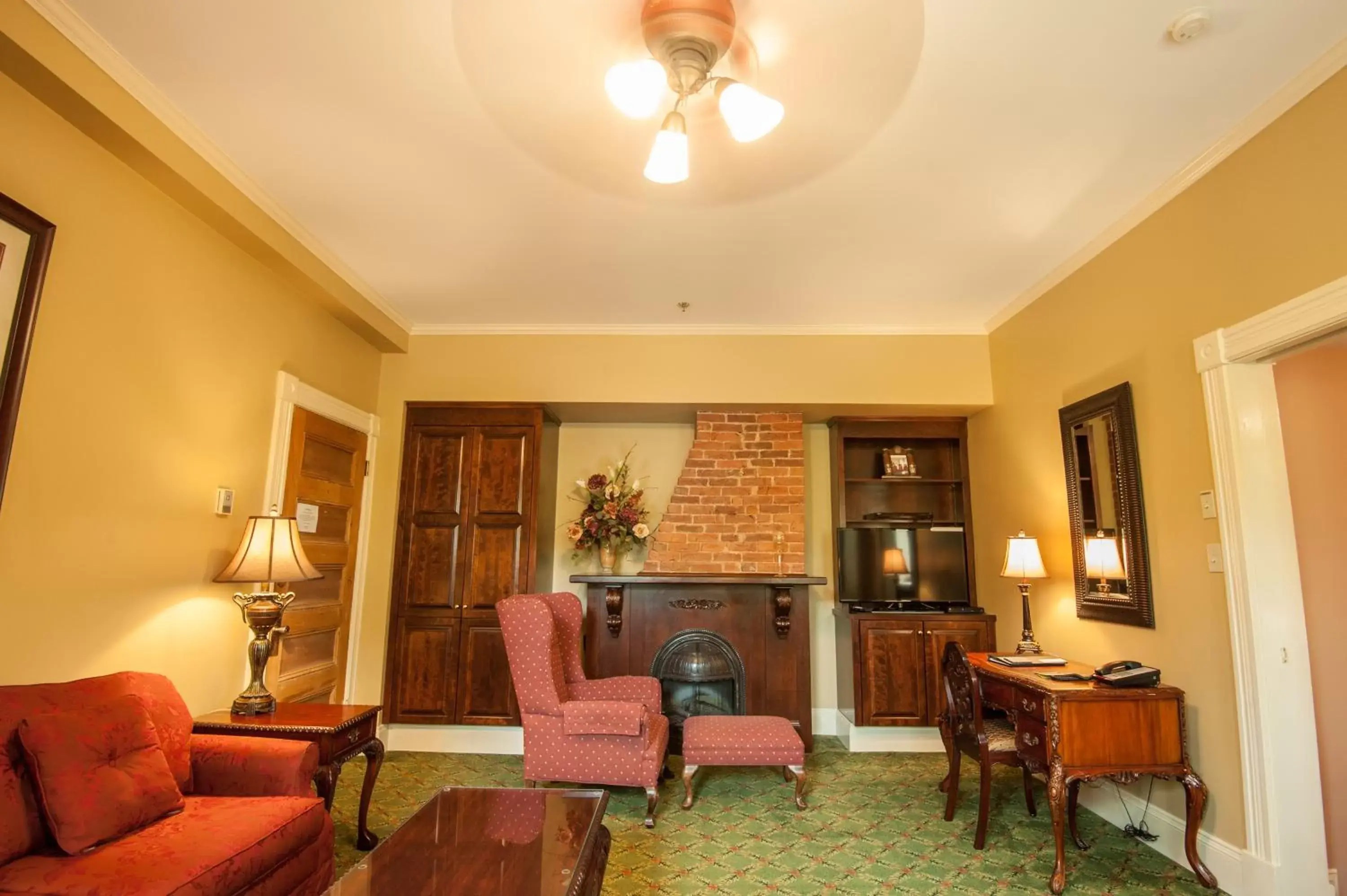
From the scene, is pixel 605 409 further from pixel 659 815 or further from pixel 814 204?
pixel 659 815

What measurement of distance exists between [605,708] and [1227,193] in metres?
3.46

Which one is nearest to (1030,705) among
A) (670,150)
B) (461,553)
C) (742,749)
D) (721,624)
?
(742,749)

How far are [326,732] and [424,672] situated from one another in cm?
195

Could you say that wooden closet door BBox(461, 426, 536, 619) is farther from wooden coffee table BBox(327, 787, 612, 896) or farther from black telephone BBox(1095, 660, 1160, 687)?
black telephone BBox(1095, 660, 1160, 687)

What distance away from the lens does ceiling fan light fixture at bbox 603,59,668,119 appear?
5.99 feet

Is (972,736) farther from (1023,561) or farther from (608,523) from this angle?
(608,523)

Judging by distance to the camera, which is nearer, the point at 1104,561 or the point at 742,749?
the point at 1104,561

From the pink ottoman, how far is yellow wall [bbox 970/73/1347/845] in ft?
5.24

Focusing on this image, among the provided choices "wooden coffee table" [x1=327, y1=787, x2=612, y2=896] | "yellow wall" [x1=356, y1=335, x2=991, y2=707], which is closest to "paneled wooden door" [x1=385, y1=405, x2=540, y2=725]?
"yellow wall" [x1=356, y1=335, x2=991, y2=707]

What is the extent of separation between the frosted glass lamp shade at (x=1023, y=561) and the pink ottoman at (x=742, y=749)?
4.86 ft

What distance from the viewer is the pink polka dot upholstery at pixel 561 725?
326 centimetres

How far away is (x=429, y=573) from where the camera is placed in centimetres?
457

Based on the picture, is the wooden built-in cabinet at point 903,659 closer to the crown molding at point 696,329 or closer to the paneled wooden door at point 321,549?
the crown molding at point 696,329

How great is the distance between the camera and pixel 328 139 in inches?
107
